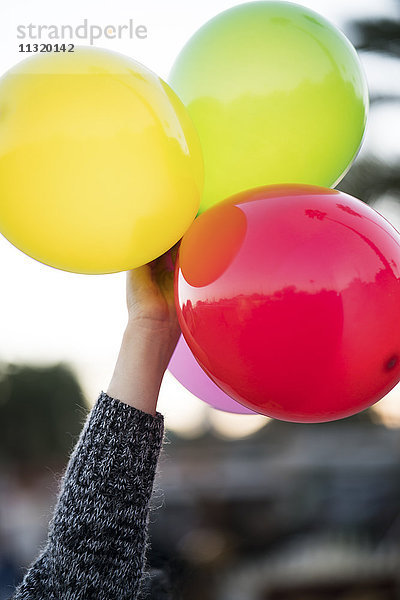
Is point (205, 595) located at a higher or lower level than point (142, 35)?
lower

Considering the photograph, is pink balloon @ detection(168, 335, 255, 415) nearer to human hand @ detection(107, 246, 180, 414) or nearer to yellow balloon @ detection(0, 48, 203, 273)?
human hand @ detection(107, 246, 180, 414)

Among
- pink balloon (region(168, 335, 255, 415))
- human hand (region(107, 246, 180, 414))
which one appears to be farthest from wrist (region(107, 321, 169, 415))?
pink balloon (region(168, 335, 255, 415))

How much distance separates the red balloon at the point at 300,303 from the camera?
104 centimetres

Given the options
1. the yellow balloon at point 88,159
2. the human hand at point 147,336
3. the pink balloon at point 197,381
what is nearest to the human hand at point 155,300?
the human hand at point 147,336

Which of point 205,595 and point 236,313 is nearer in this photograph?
point 236,313

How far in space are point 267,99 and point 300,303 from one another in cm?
57

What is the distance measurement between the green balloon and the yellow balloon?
212 mm

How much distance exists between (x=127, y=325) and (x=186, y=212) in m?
0.35

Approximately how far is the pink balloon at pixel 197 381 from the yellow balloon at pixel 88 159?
48 centimetres

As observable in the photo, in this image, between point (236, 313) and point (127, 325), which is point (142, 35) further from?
point (236, 313)

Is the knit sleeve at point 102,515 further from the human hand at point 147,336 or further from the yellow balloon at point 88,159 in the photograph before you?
the yellow balloon at point 88,159

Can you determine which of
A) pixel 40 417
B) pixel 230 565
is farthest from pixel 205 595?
pixel 40 417

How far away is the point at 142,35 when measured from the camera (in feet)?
5.28

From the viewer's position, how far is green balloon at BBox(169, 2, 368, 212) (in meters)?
1.42
